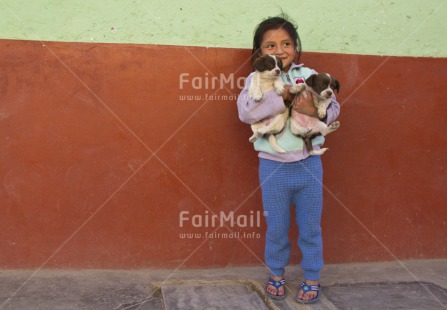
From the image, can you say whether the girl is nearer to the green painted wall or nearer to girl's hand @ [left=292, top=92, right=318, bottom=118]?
girl's hand @ [left=292, top=92, right=318, bottom=118]

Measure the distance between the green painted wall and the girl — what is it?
31cm

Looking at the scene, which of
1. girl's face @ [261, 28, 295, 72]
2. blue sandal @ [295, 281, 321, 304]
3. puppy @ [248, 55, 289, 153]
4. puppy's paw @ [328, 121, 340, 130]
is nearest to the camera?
puppy @ [248, 55, 289, 153]

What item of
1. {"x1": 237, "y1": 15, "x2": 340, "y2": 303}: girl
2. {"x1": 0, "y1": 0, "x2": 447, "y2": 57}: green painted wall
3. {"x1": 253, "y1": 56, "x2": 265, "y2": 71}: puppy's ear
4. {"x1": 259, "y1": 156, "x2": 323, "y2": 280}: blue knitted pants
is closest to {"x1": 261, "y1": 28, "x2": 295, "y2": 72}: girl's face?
{"x1": 237, "y1": 15, "x2": 340, "y2": 303}: girl

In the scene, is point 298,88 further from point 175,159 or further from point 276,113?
point 175,159

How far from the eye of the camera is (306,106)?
277 cm

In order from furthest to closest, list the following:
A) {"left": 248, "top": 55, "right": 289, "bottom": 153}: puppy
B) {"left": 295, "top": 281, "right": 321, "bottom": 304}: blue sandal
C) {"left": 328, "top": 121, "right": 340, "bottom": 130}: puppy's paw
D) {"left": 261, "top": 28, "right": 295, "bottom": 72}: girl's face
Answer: {"left": 261, "top": 28, "right": 295, "bottom": 72}: girl's face < {"left": 295, "top": 281, "right": 321, "bottom": 304}: blue sandal < {"left": 328, "top": 121, "right": 340, "bottom": 130}: puppy's paw < {"left": 248, "top": 55, "right": 289, "bottom": 153}: puppy

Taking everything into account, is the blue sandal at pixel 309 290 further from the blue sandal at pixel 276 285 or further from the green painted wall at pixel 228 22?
the green painted wall at pixel 228 22

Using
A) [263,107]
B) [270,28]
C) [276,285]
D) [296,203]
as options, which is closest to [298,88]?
[263,107]

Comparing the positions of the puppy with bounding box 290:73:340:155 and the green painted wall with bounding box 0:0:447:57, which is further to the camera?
the green painted wall with bounding box 0:0:447:57

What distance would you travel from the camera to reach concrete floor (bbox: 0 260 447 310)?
281 centimetres

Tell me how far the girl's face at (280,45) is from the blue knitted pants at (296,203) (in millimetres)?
599

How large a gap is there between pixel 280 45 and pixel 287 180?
80 cm

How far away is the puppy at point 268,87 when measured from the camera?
2652 mm

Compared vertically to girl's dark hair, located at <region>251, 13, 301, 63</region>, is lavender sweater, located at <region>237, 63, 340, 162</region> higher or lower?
lower
